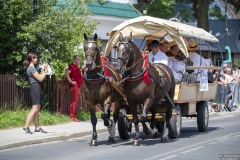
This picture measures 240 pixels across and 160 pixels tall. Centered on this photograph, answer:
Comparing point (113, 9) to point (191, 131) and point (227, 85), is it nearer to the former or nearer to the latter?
point (227, 85)

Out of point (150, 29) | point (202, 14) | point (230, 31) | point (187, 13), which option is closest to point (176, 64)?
point (150, 29)

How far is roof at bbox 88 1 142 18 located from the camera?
29422mm

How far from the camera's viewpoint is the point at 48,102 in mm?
23172

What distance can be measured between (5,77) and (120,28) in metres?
4.55

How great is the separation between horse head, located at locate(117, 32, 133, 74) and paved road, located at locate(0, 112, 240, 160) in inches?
67.9

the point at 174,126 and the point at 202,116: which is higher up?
the point at 202,116

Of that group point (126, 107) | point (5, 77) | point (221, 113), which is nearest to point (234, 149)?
point (126, 107)

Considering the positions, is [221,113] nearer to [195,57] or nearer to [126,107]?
[195,57]

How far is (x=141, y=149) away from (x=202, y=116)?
14.7 feet


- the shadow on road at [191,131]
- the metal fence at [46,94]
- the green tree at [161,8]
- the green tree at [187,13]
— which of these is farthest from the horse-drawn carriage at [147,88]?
the green tree at [161,8]

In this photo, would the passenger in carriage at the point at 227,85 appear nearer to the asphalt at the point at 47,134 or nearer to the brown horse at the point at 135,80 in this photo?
the asphalt at the point at 47,134

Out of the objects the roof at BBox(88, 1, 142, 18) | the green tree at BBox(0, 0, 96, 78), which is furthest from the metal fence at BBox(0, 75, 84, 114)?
the roof at BBox(88, 1, 142, 18)

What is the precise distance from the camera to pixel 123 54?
16359 mm

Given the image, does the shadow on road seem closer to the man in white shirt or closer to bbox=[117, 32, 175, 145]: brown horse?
the man in white shirt
